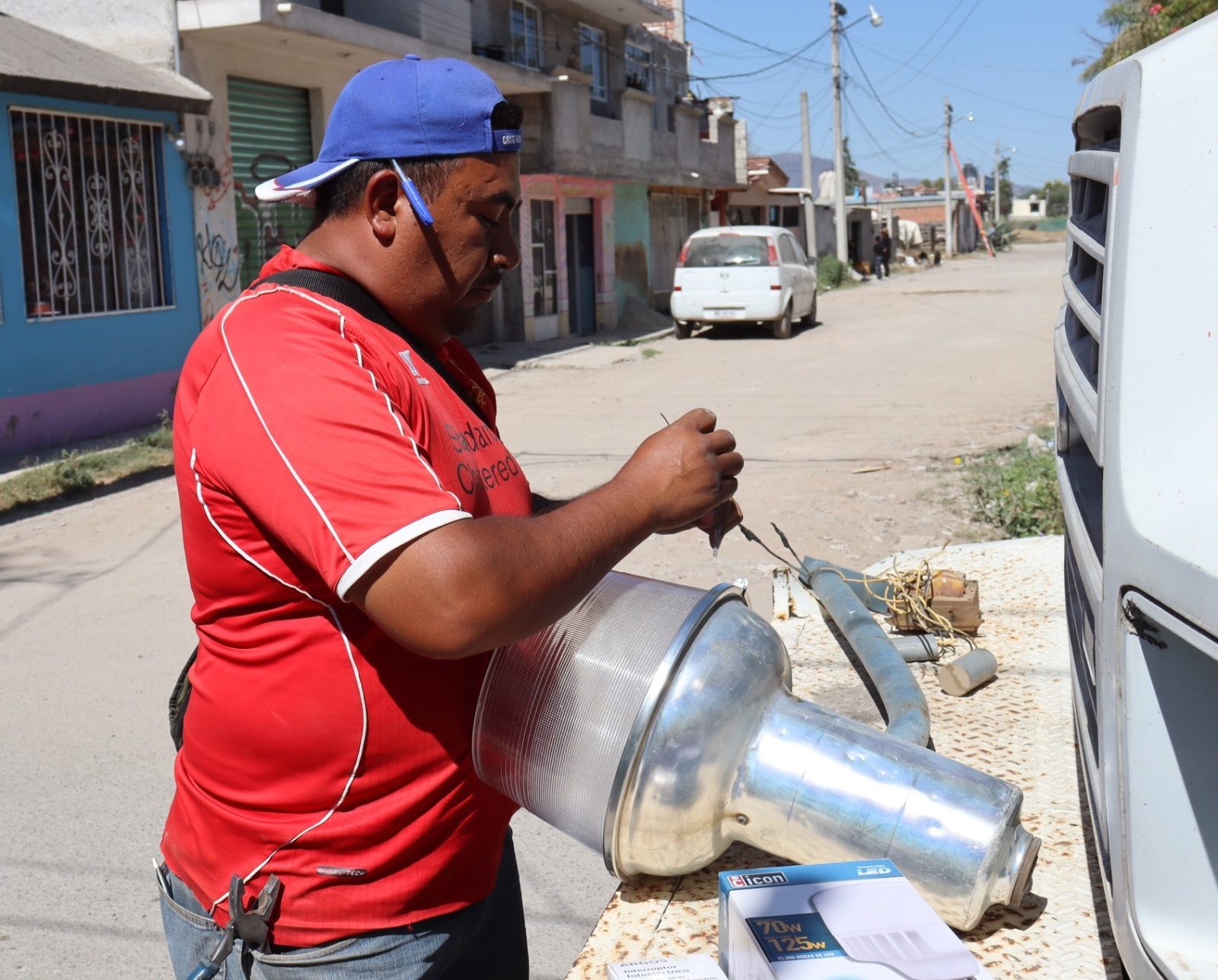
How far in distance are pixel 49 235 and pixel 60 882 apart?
8.77 metres

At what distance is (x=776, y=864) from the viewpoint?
6.30ft

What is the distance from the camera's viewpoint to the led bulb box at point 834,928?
4.48ft

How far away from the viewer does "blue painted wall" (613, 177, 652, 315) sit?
1006 inches

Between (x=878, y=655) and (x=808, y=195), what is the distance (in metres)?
40.9

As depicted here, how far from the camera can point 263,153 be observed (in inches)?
567

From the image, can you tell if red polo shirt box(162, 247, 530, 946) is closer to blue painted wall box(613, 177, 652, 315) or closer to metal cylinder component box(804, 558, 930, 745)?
metal cylinder component box(804, 558, 930, 745)

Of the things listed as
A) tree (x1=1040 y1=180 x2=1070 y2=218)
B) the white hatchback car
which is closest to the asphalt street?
the white hatchback car

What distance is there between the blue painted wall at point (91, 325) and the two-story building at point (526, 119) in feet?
0.77

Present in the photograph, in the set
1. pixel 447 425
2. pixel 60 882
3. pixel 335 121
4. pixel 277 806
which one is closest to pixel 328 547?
pixel 447 425

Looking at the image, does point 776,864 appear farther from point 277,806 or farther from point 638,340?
point 638,340

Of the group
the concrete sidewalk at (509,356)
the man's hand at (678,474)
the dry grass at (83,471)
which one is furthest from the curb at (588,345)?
the man's hand at (678,474)

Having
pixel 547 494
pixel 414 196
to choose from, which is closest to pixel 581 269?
pixel 547 494

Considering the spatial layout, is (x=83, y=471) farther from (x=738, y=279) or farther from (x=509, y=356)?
(x=738, y=279)

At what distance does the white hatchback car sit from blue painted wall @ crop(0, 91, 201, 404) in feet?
30.4
